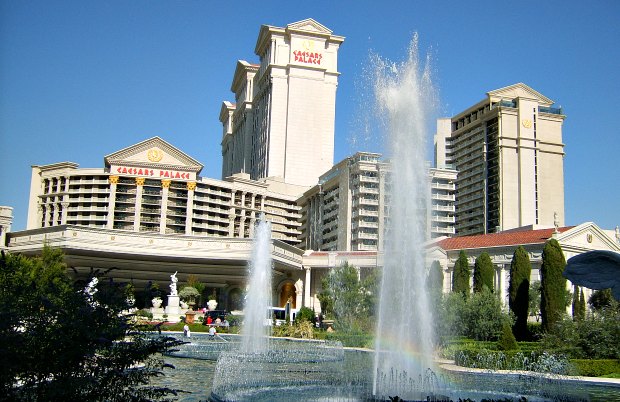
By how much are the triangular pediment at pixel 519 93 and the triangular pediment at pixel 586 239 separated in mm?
68671

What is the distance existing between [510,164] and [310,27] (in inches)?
1808

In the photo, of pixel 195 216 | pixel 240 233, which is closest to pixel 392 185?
pixel 195 216

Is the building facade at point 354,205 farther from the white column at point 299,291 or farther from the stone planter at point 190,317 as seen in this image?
the stone planter at point 190,317

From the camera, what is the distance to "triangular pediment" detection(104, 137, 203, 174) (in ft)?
324

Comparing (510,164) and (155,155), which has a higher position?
(510,164)

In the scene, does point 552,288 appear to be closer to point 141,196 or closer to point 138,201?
point 138,201

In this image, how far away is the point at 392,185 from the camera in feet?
71.3

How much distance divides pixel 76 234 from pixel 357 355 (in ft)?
155

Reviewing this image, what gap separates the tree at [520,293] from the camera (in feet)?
131

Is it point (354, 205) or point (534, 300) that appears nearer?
point (534, 300)

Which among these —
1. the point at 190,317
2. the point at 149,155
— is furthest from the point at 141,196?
the point at 190,317

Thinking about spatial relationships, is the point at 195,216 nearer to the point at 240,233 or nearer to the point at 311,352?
the point at 240,233

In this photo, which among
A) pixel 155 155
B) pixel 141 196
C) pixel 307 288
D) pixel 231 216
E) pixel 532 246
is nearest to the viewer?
pixel 532 246

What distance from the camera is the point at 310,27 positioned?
400 feet
